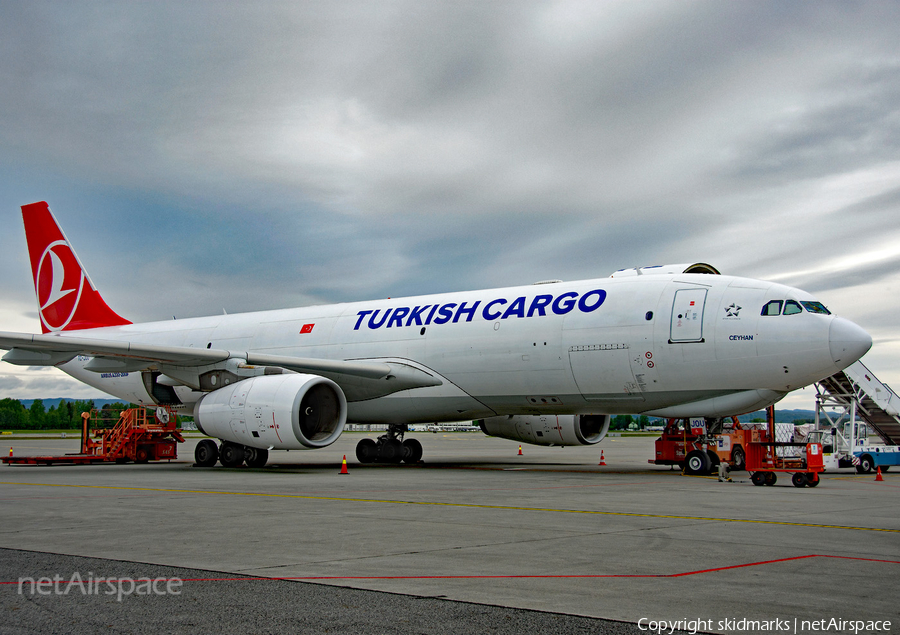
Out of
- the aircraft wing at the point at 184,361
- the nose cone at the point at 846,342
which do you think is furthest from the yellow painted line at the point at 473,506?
the nose cone at the point at 846,342

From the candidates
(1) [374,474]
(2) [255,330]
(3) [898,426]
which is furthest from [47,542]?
(3) [898,426]

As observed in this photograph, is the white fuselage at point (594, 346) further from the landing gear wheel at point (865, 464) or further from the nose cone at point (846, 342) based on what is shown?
the landing gear wheel at point (865, 464)

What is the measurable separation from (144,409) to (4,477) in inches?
353

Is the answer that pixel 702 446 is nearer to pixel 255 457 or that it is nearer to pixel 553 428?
pixel 553 428

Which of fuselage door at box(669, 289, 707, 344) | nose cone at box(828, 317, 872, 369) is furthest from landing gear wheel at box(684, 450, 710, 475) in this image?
nose cone at box(828, 317, 872, 369)

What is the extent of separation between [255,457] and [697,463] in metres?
10.8

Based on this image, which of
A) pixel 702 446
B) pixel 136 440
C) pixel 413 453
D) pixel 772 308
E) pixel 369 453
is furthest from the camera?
pixel 136 440

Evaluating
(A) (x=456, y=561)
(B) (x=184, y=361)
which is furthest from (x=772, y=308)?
(B) (x=184, y=361)

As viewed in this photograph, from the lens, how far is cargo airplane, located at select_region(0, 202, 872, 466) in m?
15.1

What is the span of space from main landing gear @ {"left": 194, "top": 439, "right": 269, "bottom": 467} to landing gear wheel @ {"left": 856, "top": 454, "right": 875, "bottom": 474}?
1568 centimetres

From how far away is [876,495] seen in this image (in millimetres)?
12641

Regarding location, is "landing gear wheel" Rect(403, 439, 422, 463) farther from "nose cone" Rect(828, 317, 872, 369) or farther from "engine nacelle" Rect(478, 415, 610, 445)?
"nose cone" Rect(828, 317, 872, 369)

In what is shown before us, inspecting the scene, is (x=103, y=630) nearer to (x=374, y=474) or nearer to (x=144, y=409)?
(x=374, y=474)

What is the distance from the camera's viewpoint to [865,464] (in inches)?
803
